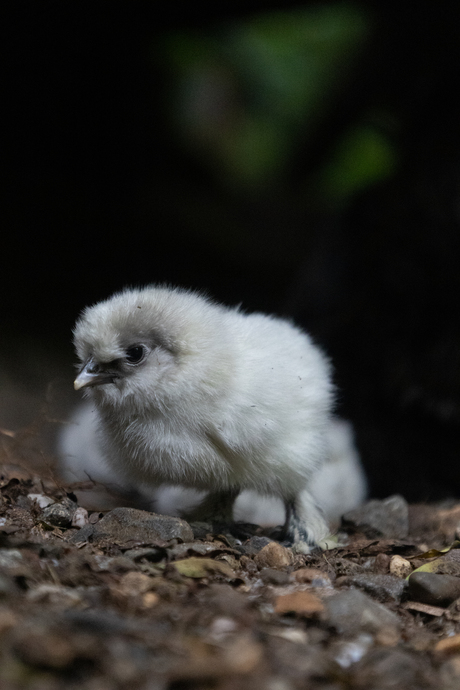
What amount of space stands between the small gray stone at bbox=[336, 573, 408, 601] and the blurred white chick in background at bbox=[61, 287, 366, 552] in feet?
2.42

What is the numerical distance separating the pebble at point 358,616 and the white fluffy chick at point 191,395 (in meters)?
0.95

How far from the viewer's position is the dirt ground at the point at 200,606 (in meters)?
1.49

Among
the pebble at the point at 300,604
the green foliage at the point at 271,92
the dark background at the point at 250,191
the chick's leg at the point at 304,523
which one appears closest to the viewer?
the pebble at the point at 300,604

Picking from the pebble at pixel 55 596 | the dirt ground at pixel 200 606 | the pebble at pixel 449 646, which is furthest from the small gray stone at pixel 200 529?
the pebble at pixel 449 646

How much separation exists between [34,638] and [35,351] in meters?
3.80

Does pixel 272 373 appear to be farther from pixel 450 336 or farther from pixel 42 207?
pixel 42 207

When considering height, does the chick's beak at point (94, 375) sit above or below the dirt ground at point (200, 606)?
above

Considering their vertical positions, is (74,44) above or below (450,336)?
above

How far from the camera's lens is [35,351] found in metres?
5.07

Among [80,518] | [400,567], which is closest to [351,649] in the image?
[400,567]

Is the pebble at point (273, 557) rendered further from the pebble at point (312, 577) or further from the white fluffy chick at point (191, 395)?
the white fluffy chick at point (191, 395)

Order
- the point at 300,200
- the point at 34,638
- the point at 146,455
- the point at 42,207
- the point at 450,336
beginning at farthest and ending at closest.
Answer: the point at 300,200, the point at 42,207, the point at 450,336, the point at 146,455, the point at 34,638

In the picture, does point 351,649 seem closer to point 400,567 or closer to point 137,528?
point 400,567

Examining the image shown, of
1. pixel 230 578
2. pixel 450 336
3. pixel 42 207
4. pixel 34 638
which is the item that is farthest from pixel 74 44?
pixel 34 638
